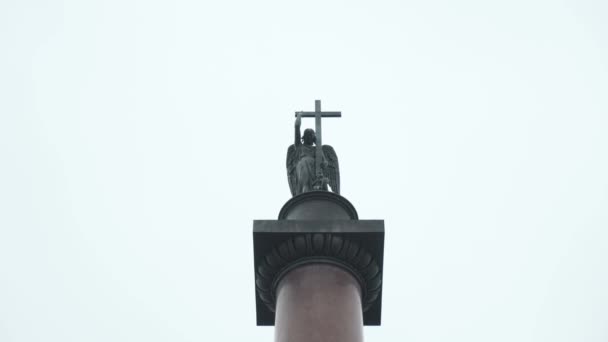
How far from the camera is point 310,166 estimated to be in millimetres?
12703

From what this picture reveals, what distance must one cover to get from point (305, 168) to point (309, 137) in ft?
2.86

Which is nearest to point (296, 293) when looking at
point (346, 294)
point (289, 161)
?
point (346, 294)

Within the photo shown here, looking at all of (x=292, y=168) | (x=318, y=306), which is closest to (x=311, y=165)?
(x=292, y=168)

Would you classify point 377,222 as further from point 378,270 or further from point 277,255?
point 277,255

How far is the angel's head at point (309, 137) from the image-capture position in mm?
13328

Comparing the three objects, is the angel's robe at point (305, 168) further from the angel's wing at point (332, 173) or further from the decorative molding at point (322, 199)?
the decorative molding at point (322, 199)

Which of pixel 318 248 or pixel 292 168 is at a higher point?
pixel 292 168

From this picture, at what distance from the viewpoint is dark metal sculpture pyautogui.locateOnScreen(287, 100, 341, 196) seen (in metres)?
12.5

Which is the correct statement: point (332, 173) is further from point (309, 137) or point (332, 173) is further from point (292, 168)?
point (309, 137)

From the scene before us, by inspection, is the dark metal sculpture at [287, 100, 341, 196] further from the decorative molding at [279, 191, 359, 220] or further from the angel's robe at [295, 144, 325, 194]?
the decorative molding at [279, 191, 359, 220]

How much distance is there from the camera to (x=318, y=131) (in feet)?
43.8

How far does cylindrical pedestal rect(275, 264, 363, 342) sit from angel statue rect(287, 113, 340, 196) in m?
2.49


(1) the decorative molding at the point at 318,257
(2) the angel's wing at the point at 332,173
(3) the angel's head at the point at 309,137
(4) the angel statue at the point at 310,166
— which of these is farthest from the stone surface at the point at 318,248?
(3) the angel's head at the point at 309,137

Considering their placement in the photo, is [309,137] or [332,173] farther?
[309,137]
